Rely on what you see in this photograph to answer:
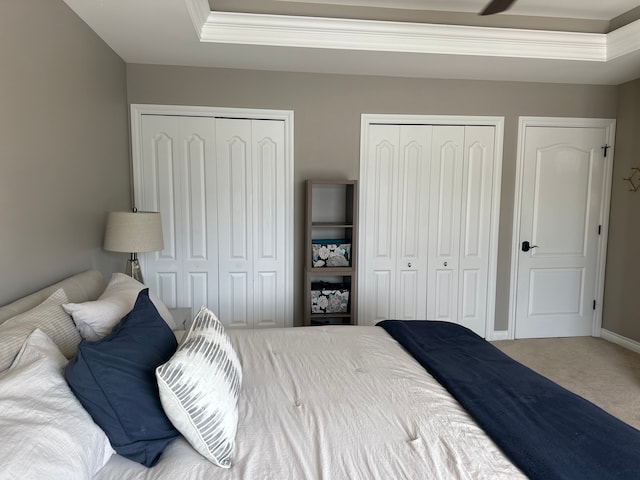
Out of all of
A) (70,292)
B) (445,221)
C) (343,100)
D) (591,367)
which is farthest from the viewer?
(445,221)

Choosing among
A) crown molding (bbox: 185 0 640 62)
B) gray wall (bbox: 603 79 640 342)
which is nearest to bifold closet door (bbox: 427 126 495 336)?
crown molding (bbox: 185 0 640 62)

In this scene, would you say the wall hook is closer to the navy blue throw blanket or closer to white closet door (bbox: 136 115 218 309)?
the navy blue throw blanket

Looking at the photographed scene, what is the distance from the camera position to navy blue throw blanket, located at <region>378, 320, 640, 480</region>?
3.75 ft

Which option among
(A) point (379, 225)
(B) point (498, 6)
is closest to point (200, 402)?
(B) point (498, 6)

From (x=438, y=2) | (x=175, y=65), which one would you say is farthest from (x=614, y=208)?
(x=175, y=65)

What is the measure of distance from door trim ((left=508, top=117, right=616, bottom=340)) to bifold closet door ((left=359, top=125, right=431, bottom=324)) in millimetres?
885

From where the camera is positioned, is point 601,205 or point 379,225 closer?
point 379,225

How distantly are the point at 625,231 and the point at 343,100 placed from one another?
2.92 m

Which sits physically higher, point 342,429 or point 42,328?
point 42,328

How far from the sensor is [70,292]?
76.6 inches

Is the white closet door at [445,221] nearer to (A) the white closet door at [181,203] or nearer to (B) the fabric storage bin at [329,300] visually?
(B) the fabric storage bin at [329,300]

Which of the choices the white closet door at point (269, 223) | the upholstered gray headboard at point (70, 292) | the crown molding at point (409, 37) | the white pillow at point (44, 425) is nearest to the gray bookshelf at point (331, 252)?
the white closet door at point (269, 223)

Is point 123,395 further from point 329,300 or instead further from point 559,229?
point 559,229

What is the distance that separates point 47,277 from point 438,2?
3098 mm
